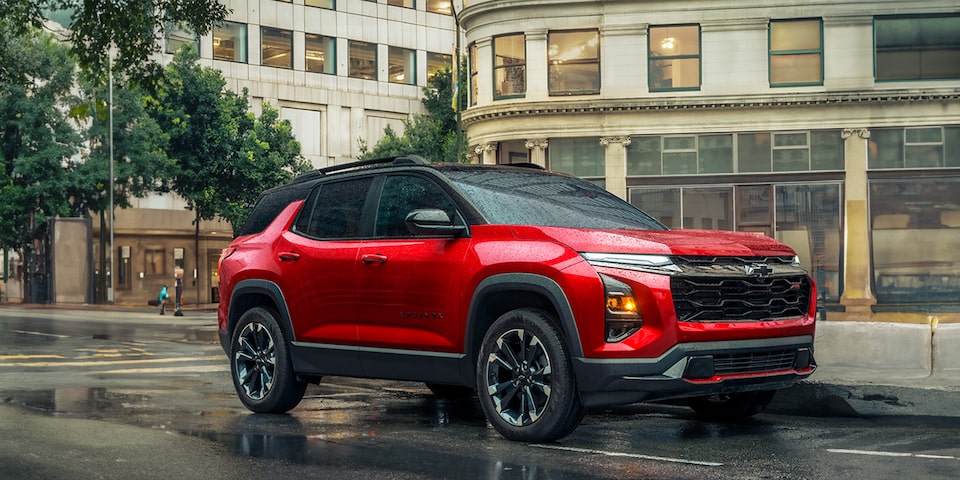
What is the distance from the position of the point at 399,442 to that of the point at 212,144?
41573mm

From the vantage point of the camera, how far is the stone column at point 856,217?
34094 millimetres

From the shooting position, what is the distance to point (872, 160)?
113 feet

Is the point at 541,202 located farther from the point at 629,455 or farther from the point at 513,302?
the point at 629,455

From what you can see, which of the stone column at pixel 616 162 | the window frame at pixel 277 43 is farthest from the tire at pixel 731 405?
the window frame at pixel 277 43

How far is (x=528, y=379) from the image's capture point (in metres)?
7.63

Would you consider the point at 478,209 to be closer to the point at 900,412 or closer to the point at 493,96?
the point at 900,412

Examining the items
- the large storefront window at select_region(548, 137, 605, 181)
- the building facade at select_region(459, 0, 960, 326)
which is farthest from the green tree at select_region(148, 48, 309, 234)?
the building facade at select_region(459, 0, 960, 326)

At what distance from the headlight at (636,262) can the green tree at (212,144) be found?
41.6 meters

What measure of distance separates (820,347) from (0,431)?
6768 mm

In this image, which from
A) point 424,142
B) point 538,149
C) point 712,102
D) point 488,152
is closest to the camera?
point 712,102

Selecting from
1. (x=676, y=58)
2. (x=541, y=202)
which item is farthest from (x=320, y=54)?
(x=541, y=202)

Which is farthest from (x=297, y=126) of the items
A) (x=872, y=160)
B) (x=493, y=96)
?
(x=872, y=160)

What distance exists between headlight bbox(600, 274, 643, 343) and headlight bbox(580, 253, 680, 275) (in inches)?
4.2

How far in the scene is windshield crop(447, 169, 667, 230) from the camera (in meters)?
8.21
